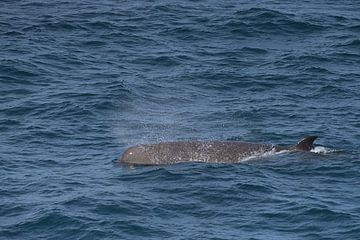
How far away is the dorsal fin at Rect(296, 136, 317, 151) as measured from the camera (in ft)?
87.0

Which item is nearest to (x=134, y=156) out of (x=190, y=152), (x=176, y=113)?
(x=190, y=152)

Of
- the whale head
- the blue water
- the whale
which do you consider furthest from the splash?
the whale head

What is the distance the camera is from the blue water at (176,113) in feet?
73.3

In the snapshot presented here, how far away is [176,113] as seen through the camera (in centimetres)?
3141

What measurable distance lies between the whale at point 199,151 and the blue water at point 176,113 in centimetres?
40

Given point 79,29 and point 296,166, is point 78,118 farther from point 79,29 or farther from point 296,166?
point 79,29

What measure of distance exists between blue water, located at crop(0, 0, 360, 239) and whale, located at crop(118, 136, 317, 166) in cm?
40

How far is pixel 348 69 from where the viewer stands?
36.2m

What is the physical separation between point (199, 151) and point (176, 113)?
480 cm

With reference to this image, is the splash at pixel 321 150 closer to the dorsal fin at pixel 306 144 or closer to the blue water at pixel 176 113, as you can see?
the blue water at pixel 176 113

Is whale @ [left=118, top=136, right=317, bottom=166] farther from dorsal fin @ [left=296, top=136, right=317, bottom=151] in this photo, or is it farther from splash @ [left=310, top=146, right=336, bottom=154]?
splash @ [left=310, top=146, right=336, bottom=154]

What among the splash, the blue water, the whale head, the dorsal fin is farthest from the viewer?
the splash


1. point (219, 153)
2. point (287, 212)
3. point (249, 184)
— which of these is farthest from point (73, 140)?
point (287, 212)

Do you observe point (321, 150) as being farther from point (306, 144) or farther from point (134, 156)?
point (134, 156)
